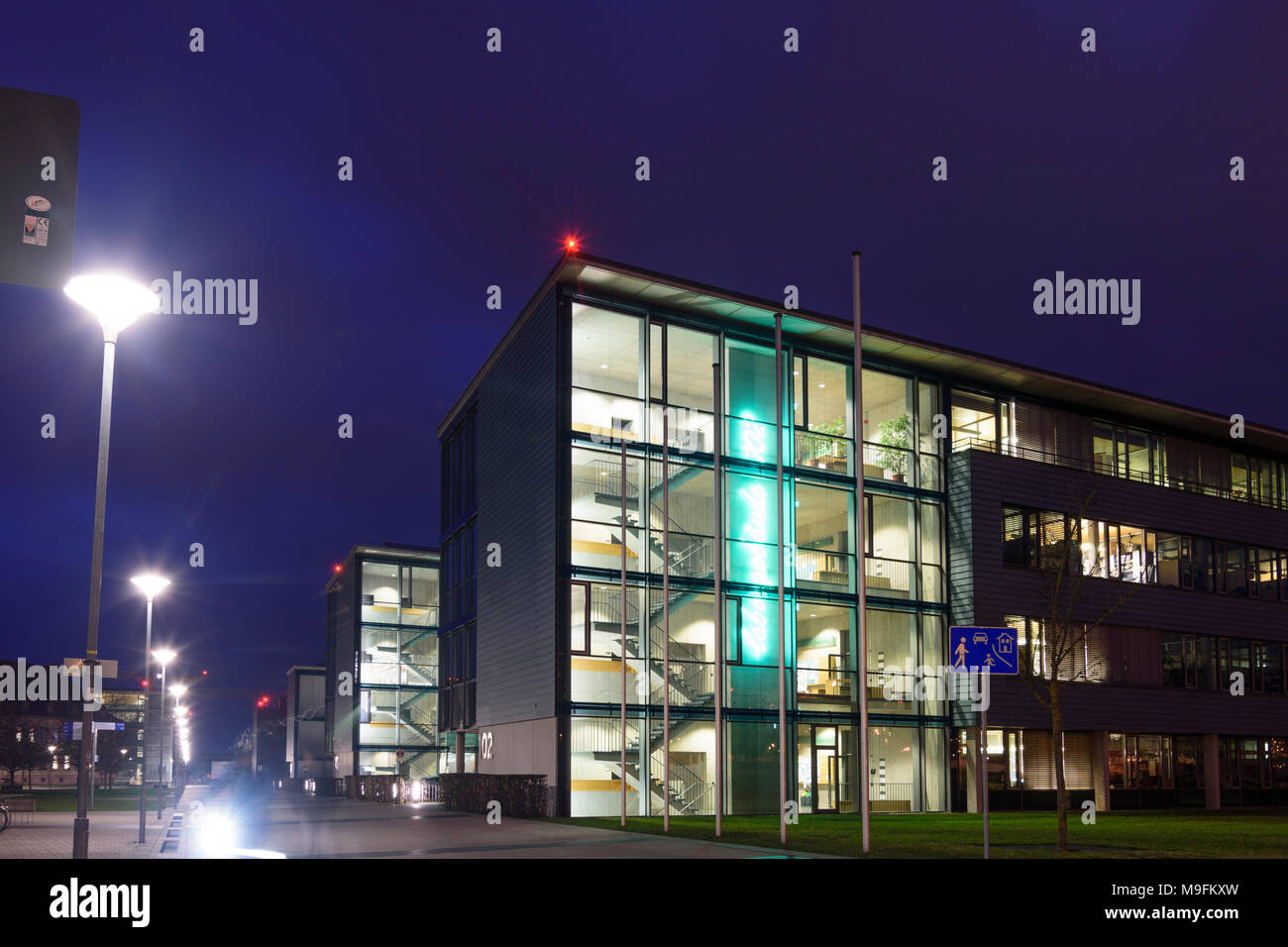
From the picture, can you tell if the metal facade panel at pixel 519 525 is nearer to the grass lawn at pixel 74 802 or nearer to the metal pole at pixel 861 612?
the metal pole at pixel 861 612

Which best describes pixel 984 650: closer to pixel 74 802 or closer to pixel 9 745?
pixel 74 802

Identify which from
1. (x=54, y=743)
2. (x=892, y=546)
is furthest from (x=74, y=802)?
(x=54, y=743)

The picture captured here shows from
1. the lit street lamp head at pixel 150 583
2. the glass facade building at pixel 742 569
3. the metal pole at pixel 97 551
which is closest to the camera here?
the metal pole at pixel 97 551

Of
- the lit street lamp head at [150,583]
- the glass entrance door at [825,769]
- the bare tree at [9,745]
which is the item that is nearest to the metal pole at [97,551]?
the lit street lamp head at [150,583]

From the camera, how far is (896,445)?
41.5 meters

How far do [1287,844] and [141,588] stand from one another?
28.3 meters

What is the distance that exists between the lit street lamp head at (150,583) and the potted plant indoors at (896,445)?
76.9 ft

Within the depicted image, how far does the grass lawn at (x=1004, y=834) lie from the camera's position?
64.9ft

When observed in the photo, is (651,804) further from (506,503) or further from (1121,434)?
(1121,434)

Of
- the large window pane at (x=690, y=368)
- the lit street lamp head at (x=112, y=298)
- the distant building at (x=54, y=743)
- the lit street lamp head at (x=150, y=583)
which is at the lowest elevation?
the distant building at (x=54, y=743)

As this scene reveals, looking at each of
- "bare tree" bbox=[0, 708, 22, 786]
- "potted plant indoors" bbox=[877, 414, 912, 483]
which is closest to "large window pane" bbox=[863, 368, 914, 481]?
"potted plant indoors" bbox=[877, 414, 912, 483]
